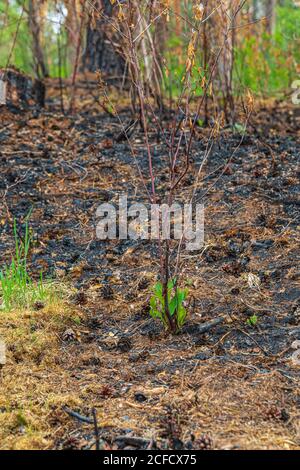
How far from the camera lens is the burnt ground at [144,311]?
9.84ft

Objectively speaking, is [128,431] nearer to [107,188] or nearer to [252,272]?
[252,272]

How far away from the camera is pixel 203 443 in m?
2.74

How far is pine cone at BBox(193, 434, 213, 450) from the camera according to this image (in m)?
2.74

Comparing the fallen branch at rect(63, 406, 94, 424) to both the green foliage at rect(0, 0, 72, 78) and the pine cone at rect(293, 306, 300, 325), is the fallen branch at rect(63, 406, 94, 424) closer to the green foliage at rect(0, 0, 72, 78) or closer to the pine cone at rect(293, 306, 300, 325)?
the pine cone at rect(293, 306, 300, 325)

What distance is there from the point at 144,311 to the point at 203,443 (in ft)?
4.31

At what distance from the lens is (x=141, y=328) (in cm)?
386

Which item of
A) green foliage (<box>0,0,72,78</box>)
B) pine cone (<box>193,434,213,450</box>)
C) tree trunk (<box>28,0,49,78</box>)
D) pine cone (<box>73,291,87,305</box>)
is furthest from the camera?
tree trunk (<box>28,0,49,78</box>)

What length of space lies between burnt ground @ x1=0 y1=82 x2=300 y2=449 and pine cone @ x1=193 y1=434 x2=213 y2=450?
1 cm

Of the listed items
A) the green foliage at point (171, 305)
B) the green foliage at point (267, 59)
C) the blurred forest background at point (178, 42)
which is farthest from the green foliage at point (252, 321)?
the green foliage at point (267, 59)

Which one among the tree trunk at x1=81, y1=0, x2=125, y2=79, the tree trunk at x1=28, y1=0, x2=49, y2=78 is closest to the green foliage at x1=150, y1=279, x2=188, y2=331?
the tree trunk at x1=28, y1=0, x2=49, y2=78

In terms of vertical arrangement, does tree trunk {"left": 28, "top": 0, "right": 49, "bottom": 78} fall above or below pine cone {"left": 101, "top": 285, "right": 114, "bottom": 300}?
above

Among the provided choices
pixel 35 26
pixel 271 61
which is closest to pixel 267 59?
pixel 271 61

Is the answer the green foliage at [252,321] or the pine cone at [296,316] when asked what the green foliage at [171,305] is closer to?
the green foliage at [252,321]

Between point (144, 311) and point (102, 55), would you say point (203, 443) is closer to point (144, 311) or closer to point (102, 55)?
point (144, 311)
